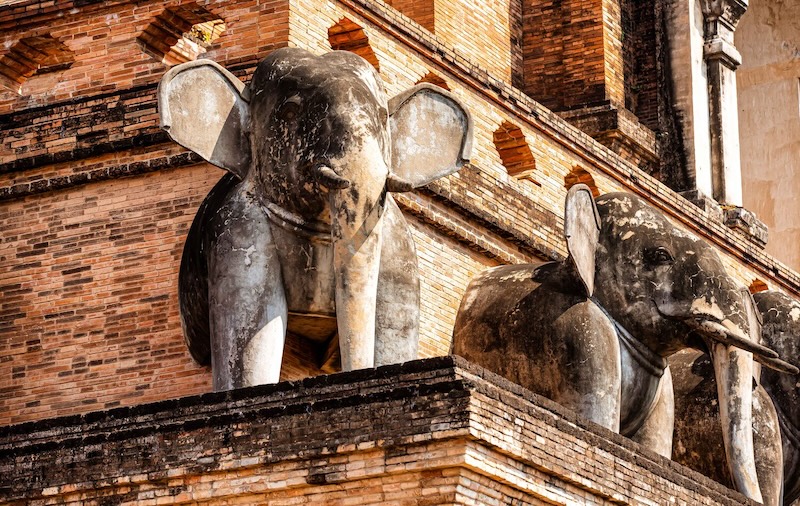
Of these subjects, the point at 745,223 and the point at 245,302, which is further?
the point at 745,223

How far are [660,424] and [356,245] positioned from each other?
269 cm

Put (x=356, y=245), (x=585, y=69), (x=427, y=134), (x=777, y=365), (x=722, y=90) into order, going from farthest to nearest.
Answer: (x=722, y=90) < (x=585, y=69) < (x=777, y=365) < (x=427, y=134) < (x=356, y=245)

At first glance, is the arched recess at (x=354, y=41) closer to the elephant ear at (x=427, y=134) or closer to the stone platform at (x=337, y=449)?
the elephant ear at (x=427, y=134)

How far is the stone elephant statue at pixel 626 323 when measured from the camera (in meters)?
13.1

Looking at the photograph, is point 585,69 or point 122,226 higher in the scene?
point 585,69

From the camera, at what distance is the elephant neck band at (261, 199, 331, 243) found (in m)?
11.9

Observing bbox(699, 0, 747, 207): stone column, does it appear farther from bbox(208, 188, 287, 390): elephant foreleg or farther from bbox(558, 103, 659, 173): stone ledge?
bbox(208, 188, 287, 390): elephant foreleg

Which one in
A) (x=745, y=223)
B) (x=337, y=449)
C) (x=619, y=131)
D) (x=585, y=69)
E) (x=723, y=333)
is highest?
(x=585, y=69)

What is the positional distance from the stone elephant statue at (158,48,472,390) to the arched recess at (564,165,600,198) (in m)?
3.85

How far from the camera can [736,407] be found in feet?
44.5

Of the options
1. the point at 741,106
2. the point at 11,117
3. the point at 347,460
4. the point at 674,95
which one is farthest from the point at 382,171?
the point at 741,106

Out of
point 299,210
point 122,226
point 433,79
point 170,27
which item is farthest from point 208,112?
point 433,79

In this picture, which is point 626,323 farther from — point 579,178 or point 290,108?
point 579,178

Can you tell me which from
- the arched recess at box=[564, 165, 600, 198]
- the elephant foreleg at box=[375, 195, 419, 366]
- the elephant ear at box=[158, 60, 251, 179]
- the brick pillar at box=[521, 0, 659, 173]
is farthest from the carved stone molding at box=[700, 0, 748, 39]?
the elephant ear at box=[158, 60, 251, 179]
